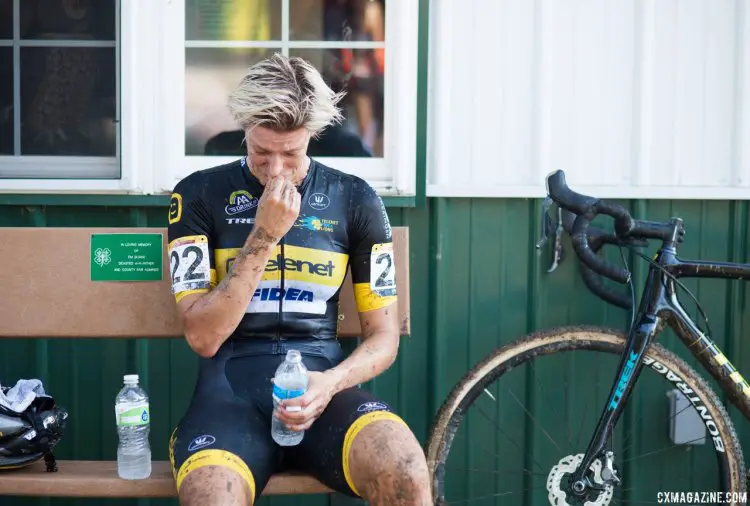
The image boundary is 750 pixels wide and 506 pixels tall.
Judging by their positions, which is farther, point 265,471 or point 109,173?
point 109,173

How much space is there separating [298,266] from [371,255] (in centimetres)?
24

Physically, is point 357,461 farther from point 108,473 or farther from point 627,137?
point 627,137

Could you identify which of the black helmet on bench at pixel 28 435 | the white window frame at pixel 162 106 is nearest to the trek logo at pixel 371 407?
the black helmet on bench at pixel 28 435

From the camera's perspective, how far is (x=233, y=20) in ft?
13.4

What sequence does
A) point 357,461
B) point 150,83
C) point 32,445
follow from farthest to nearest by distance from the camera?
point 150,83 < point 32,445 < point 357,461

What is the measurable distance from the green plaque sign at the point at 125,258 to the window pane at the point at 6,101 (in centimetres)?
87

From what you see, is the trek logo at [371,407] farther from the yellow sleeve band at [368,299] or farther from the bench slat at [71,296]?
the bench slat at [71,296]

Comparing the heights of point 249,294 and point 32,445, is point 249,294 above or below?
above

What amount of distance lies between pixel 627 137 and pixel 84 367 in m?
2.46

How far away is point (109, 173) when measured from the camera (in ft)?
13.4

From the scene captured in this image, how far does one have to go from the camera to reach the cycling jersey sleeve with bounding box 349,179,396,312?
10.4 feet

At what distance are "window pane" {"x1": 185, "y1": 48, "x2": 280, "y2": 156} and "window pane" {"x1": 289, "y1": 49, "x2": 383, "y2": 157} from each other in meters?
0.23

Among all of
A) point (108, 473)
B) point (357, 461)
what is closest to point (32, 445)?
point (108, 473)
